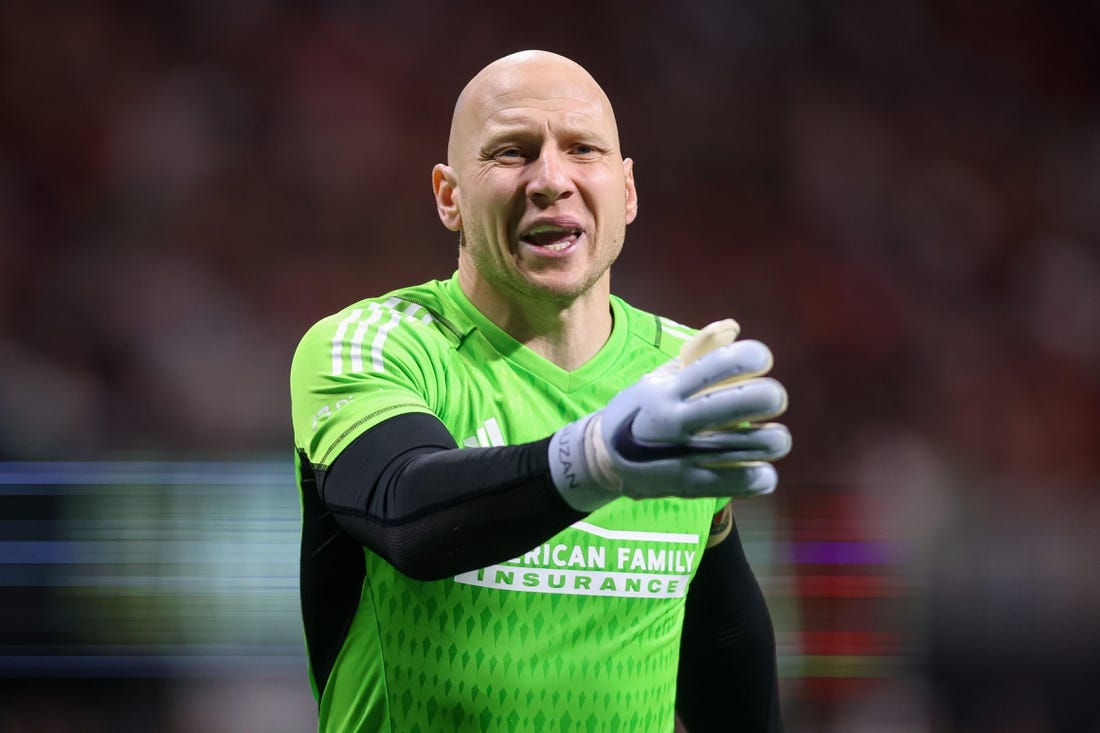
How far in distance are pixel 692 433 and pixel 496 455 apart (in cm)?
27

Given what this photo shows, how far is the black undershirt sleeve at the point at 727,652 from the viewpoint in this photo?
2.24m

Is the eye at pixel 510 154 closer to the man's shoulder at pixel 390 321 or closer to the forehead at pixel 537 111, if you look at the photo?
the forehead at pixel 537 111

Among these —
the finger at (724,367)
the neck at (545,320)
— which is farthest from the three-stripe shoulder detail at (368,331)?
the finger at (724,367)

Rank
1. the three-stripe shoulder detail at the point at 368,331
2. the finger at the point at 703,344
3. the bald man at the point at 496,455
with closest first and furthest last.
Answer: the finger at the point at 703,344 → the bald man at the point at 496,455 → the three-stripe shoulder detail at the point at 368,331

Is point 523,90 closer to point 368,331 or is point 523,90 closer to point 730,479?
point 368,331

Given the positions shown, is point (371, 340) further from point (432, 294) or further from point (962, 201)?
point (962, 201)

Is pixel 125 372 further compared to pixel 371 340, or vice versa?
pixel 125 372

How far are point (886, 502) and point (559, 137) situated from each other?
3.40 meters

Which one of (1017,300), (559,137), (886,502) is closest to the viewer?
(559,137)

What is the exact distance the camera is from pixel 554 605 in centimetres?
185

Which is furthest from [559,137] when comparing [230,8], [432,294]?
[230,8]

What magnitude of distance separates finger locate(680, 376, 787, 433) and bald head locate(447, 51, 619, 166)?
86 cm

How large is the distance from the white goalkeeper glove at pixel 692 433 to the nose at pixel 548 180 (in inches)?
24.9

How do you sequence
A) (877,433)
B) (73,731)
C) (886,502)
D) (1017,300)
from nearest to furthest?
(73,731) < (886,502) < (877,433) < (1017,300)
